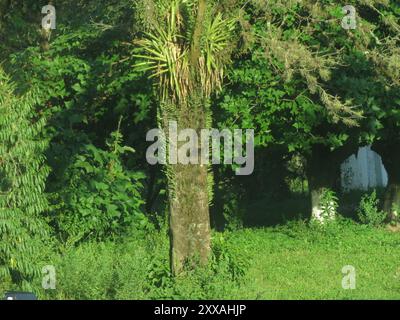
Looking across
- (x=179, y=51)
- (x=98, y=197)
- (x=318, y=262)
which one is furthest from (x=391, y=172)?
(x=179, y=51)

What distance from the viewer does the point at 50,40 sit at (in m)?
16.8

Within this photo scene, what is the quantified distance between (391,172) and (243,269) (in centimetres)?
743

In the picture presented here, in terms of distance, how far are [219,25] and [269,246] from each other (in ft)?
17.2

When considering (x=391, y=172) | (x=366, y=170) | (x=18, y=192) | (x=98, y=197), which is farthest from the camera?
(x=366, y=170)

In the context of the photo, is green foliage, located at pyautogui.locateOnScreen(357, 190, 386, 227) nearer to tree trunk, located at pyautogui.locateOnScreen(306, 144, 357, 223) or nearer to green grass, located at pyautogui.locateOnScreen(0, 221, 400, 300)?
tree trunk, located at pyautogui.locateOnScreen(306, 144, 357, 223)

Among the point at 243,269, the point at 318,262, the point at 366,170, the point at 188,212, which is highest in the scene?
the point at 366,170

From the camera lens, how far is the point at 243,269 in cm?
1062

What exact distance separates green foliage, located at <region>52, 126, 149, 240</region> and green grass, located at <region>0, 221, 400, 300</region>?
432mm

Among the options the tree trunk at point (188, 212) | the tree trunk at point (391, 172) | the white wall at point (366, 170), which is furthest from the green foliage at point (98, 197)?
the white wall at point (366, 170)

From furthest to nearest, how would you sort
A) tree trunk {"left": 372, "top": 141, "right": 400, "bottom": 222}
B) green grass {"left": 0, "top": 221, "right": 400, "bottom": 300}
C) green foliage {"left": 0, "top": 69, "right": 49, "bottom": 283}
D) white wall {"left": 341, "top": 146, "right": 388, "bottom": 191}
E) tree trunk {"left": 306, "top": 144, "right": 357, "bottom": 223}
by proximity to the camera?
1. white wall {"left": 341, "top": 146, "right": 388, "bottom": 191}
2. tree trunk {"left": 372, "top": 141, "right": 400, "bottom": 222}
3. tree trunk {"left": 306, "top": 144, "right": 357, "bottom": 223}
4. green grass {"left": 0, "top": 221, "right": 400, "bottom": 300}
5. green foliage {"left": 0, "top": 69, "right": 49, "bottom": 283}

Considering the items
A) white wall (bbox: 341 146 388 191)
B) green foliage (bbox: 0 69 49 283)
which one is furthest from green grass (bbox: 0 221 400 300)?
white wall (bbox: 341 146 388 191)

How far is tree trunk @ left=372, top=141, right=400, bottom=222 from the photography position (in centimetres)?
1688

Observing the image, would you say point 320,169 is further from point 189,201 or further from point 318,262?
point 189,201

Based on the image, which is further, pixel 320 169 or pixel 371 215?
pixel 320 169
